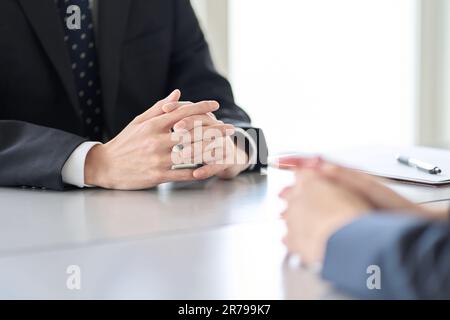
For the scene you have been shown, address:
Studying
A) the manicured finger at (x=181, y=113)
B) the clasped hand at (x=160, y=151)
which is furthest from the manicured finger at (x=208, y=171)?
the manicured finger at (x=181, y=113)

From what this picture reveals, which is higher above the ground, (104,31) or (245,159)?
(104,31)

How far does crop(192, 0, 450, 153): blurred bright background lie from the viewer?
11.0 feet

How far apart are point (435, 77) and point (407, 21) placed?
0.37 metres

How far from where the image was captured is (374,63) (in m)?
3.95

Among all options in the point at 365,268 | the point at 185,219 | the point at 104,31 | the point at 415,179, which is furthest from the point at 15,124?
the point at 365,268

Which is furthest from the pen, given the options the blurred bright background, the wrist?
the blurred bright background

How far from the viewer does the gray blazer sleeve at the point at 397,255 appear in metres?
0.76

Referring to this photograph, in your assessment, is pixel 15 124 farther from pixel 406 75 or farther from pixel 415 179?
pixel 406 75

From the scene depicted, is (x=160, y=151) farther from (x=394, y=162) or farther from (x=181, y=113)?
(x=394, y=162)

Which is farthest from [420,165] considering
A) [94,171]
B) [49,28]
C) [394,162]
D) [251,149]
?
[49,28]

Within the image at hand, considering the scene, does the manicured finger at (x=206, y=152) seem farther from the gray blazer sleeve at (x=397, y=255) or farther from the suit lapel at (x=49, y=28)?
the gray blazer sleeve at (x=397, y=255)

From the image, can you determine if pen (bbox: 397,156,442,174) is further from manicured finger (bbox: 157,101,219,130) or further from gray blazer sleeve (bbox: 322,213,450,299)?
gray blazer sleeve (bbox: 322,213,450,299)

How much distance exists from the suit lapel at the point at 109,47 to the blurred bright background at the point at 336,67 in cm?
122

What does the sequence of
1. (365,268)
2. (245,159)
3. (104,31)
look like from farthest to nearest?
(104,31) → (245,159) → (365,268)
